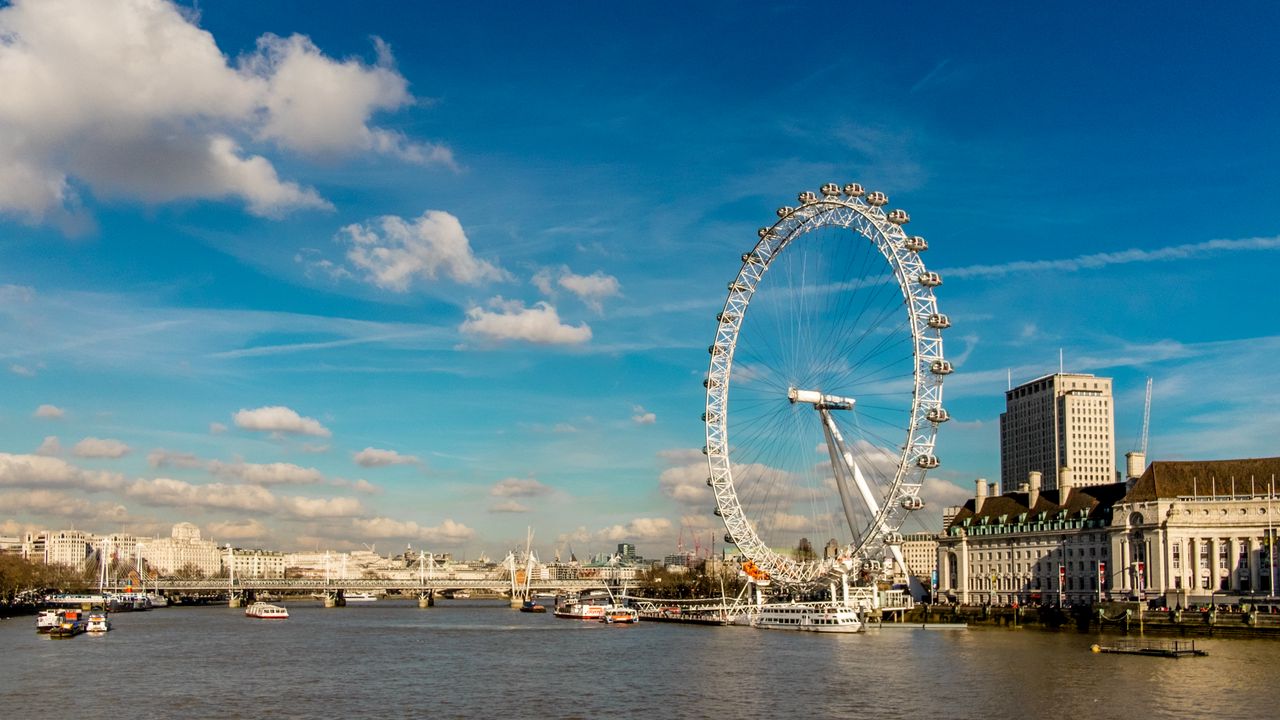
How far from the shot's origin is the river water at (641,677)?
5784cm

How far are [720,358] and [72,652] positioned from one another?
56.5 meters

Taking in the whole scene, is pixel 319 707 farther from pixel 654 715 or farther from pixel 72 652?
pixel 72 652

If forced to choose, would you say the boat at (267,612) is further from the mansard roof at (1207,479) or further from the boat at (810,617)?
the mansard roof at (1207,479)

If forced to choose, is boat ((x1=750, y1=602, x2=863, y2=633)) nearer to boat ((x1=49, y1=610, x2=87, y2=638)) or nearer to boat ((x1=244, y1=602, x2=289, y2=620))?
boat ((x1=49, y1=610, x2=87, y2=638))

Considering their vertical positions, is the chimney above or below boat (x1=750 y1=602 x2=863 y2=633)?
above

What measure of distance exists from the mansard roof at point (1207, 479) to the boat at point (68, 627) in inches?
3964

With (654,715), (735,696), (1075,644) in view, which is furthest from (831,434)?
(654,715)

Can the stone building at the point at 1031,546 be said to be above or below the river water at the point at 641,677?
above

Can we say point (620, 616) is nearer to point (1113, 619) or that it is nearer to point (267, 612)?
point (267, 612)

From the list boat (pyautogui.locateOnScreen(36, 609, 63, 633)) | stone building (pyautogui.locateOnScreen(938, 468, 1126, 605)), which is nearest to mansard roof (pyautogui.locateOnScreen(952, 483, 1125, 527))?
stone building (pyautogui.locateOnScreen(938, 468, 1126, 605))

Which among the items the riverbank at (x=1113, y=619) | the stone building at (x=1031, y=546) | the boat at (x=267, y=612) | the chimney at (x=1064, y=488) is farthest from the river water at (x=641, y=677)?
the boat at (x=267, y=612)

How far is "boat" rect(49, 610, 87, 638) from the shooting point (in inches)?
4496

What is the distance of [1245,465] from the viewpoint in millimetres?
123750

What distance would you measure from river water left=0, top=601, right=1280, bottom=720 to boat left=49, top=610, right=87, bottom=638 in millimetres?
4916
